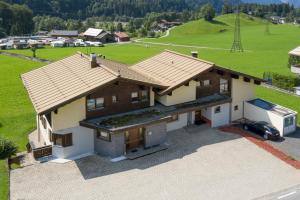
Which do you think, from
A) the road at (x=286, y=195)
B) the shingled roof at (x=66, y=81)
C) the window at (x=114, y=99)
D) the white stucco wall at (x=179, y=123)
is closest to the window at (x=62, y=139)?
the shingled roof at (x=66, y=81)

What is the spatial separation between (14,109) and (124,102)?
62.1 ft

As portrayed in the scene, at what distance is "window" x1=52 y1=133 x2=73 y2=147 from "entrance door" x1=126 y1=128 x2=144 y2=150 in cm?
456

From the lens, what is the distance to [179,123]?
1444 inches

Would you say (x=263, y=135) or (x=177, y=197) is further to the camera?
(x=263, y=135)

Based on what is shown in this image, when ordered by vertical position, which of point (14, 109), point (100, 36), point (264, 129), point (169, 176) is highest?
point (100, 36)

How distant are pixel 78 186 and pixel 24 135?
13.1 meters

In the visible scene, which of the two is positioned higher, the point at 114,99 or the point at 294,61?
the point at 114,99

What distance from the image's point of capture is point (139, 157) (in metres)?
30.7

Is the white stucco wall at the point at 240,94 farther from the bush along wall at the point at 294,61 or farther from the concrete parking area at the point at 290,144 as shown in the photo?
the bush along wall at the point at 294,61

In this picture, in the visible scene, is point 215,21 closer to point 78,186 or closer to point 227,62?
A: point 227,62

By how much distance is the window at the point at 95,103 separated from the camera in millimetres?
31145

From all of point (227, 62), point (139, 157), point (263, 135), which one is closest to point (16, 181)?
point (139, 157)

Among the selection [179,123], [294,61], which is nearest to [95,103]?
[179,123]

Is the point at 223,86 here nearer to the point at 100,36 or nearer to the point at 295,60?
the point at 295,60
